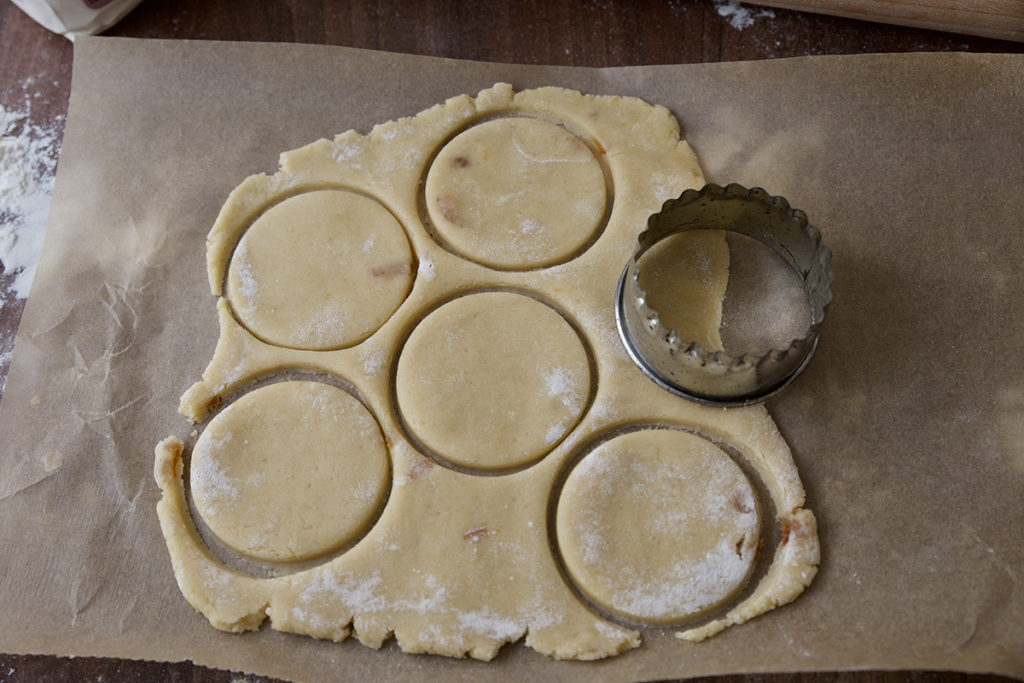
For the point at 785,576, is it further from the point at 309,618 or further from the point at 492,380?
the point at 309,618

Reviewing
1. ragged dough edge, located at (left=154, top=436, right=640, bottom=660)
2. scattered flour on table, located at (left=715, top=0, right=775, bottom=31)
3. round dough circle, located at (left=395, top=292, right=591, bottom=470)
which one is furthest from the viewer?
scattered flour on table, located at (left=715, top=0, right=775, bottom=31)


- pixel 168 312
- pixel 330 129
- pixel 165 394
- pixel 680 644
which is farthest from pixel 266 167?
pixel 680 644

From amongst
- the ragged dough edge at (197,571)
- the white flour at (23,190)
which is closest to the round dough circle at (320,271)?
the ragged dough edge at (197,571)

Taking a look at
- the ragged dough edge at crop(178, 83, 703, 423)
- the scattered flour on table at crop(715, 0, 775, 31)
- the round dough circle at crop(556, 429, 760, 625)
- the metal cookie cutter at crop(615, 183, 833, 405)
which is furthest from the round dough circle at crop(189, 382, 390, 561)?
the scattered flour on table at crop(715, 0, 775, 31)

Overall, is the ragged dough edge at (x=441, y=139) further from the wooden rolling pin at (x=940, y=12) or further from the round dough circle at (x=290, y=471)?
the wooden rolling pin at (x=940, y=12)

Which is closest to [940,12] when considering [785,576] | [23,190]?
[785,576]

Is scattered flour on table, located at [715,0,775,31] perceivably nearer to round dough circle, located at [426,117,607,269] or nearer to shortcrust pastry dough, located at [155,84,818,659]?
shortcrust pastry dough, located at [155,84,818,659]
